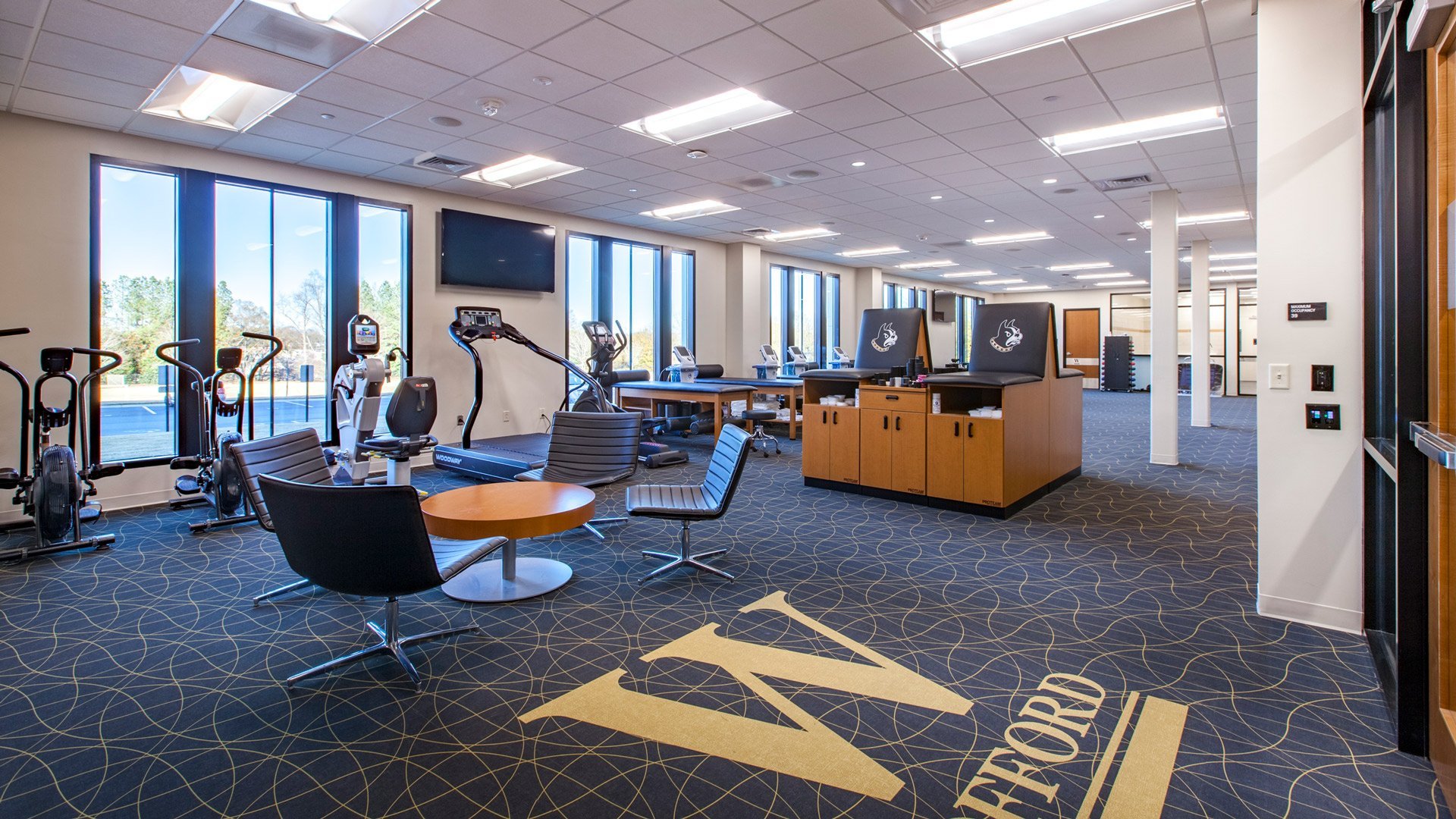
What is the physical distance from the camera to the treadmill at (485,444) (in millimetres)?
6754

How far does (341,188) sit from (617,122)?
3449 mm

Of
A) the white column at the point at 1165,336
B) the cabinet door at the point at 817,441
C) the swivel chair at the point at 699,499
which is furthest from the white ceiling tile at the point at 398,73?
the white column at the point at 1165,336

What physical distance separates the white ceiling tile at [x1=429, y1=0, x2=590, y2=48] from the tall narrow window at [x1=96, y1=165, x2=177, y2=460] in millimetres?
4148

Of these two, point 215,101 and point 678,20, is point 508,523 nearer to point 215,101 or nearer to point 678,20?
point 678,20

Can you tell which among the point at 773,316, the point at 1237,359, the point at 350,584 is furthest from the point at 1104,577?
the point at 1237,359

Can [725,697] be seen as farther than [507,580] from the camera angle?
No

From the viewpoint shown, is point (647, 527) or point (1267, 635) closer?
point (1267, 635)

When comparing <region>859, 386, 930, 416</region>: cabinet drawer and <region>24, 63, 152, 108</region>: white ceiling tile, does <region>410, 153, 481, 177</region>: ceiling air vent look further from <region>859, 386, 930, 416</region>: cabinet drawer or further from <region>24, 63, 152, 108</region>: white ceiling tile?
<region>859, 386, 930, 416</region>: cabinet drawer

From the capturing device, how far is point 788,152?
646 centimetres

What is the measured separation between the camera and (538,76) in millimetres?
4656

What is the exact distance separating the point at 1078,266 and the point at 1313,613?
13121 millimetres

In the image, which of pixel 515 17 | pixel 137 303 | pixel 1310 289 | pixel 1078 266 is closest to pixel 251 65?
pixel 515 17

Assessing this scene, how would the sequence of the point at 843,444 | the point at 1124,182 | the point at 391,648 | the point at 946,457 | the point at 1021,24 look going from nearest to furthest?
the point at 391,648 < the point at 1021,24 < the point at 946,457 < the point at 843,444 < the point at 1124,182

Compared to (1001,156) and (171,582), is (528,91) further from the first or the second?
(1001,156)
